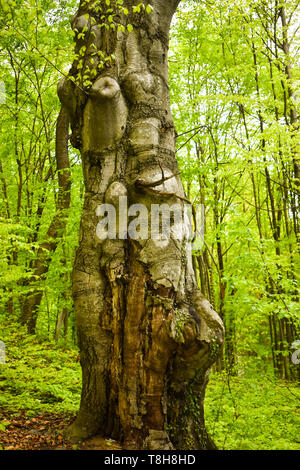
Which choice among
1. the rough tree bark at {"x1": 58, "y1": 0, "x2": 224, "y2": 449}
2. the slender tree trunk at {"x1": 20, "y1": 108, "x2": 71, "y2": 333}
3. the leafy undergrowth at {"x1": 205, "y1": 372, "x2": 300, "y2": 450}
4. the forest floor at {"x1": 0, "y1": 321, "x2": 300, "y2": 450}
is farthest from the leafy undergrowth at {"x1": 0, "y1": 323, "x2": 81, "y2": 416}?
the leafy undergrowth at {"x1": 205, "y1": 372, "x2": 300, "y2": 450}

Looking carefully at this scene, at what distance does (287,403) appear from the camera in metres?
5.71

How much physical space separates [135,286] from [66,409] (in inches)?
80.3

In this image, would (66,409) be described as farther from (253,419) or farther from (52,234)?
(52,234)

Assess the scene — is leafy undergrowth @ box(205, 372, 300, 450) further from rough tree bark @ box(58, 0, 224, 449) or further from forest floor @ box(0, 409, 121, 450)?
forest floor @ box(0, 409, 121, 450)

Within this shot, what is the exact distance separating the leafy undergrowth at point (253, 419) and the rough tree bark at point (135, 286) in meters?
0.87

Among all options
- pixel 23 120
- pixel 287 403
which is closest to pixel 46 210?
pixel 23 120

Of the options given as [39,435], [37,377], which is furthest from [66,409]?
[37,377]

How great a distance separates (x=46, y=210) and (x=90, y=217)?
7864 millimetres

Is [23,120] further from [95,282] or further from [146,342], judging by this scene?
[146,342]

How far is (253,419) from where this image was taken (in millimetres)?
4480

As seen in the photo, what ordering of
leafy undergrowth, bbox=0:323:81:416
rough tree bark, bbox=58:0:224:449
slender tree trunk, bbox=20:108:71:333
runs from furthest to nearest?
slender tree trunk, bbox=20:108:71:333 → leafy undergrowth, bbox=0:323:81:416 → rough tree bark, bbox=58:0:224:449

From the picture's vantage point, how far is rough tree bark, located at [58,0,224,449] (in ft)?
8.69

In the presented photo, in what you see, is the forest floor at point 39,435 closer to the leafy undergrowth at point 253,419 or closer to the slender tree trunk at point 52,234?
the leafy undergrowth at point 253,419

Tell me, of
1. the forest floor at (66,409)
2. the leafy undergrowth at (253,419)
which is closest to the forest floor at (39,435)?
the forest floor at (66,409)
